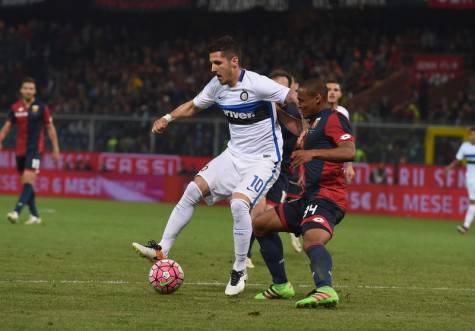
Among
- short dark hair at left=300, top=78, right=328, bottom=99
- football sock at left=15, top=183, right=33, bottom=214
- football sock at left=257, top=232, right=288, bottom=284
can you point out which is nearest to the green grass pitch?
football sock at left=257, top=232, right=288, bottom=284

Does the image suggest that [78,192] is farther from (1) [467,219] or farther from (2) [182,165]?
(1) [467,219]

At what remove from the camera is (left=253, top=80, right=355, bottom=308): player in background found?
905cm

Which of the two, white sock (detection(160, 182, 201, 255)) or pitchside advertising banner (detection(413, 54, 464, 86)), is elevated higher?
pitchside advertising banner (detection(413, 54, 464, 86))

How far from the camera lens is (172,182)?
1183 inches

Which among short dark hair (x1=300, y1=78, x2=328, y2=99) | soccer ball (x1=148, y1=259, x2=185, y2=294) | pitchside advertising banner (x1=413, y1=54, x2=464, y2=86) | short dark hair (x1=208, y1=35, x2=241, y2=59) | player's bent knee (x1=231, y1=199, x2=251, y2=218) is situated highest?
short dark hair (x1=208, y1=35, x2=241, y2=59)

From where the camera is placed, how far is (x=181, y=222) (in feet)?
35.5

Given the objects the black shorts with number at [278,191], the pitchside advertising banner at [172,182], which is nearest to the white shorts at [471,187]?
the pitchside advertising banner at [172,182]

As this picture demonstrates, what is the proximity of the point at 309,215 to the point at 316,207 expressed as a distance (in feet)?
0.31

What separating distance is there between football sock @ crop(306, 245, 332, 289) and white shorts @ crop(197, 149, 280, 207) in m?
1.46

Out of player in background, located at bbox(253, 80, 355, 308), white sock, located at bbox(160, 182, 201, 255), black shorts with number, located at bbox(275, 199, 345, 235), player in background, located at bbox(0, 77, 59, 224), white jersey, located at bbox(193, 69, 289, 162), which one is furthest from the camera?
player in background, located at bbox(0, 77, 59, 224)

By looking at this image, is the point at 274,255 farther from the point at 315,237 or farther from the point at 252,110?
the point at 252,110

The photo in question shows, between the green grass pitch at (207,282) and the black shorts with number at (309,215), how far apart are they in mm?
692

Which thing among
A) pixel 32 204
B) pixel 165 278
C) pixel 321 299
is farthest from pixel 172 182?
pixel 321 299

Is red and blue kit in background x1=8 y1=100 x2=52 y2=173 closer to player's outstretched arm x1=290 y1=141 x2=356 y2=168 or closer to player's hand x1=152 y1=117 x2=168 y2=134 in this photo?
player's hand x1=152 y1=117 x2=168 y2=134
